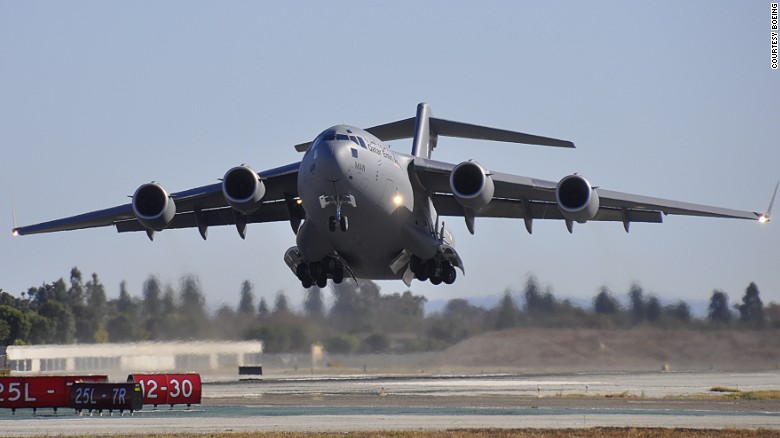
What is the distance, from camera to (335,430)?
1859 centimetres

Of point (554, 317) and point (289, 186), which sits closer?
point (289, 186)

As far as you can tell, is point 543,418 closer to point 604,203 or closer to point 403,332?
point 604,203

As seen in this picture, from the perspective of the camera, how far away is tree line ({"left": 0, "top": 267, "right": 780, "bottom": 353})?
32.8 meters

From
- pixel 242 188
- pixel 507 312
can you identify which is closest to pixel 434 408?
pixel 242 188

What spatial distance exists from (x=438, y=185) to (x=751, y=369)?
14134 millimetres

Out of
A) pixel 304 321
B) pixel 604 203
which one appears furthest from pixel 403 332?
pixel 604 203

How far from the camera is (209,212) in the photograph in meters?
29.6

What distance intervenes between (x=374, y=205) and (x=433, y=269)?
3.87m

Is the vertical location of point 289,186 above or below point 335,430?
above

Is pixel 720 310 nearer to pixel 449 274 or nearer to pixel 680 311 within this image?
pixel 680 311

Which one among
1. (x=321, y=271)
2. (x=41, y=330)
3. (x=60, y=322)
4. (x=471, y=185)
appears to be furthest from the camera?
(x=41, y=330)

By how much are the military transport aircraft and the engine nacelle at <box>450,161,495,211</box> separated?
0.02 m

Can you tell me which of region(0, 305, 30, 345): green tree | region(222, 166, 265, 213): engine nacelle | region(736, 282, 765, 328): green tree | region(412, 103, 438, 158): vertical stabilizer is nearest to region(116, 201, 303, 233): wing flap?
region(222, 166, 265, 213): engine nacelle

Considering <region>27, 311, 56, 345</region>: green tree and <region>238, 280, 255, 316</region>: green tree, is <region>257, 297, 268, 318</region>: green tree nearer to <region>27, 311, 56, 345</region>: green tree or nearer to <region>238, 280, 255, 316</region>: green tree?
<region>238, 280, 255, 316</region>: green tree
